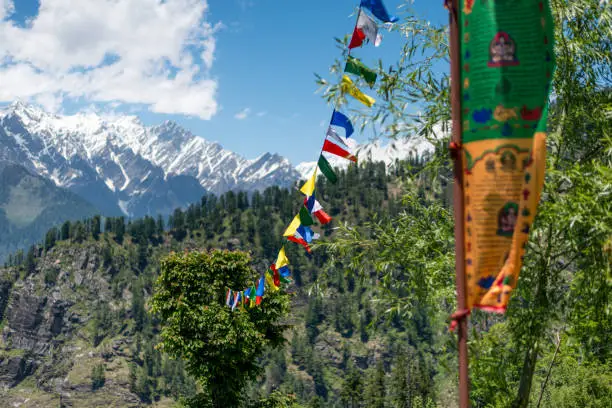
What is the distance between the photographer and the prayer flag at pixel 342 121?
36.3 ft

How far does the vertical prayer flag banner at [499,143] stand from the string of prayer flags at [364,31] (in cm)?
371

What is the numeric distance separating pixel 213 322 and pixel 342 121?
72.7 ft

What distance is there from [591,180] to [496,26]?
410 centimetres

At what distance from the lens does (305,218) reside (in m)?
15.4

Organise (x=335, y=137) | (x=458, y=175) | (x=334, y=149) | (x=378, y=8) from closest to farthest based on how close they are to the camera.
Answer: (x=458, y=175) → (x=378, y=8) → (x=335, y=137) → (x=334, y=149)

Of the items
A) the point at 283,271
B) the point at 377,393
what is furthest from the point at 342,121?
the point at 377,393

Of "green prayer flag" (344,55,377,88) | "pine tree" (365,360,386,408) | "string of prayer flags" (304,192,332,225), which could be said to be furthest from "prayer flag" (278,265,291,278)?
"pine tree" (365,360,386,408)

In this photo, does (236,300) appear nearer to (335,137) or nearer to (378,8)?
(335,137)

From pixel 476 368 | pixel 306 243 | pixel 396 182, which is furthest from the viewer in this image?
pixel 306 243

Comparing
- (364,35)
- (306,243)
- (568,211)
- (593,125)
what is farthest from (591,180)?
(306,243)

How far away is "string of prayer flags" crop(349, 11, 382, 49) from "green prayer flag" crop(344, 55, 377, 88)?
1.01 ft

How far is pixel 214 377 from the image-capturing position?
3206 centimetres

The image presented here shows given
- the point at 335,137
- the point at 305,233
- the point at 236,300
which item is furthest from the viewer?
the point at 236,300

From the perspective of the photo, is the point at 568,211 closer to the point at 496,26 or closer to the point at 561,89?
the point at 561,89
